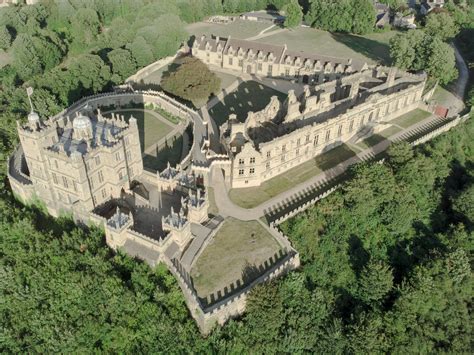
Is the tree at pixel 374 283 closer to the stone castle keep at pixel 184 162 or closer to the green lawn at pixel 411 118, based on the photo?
the stone castle keep at pixel 184 162

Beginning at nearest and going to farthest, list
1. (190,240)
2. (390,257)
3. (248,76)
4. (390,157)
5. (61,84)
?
1. (190,240)
2. (390,257)
3. (390,157)
4. (61,84)
5. (248,76)

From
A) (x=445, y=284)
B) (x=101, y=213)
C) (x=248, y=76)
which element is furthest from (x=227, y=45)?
(x=445, y=284)

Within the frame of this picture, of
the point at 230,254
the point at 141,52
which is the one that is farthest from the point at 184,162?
the point at 141,52

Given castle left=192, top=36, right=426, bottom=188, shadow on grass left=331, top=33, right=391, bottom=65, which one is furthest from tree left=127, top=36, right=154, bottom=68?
shadow on grass left=331, top=33, right=391, bottom=65

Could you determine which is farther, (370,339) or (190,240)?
(190,240)

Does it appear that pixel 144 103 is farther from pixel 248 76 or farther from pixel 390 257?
pixel 390 257

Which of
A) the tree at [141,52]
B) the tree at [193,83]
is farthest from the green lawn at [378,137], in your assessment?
the tree at [141,52]
